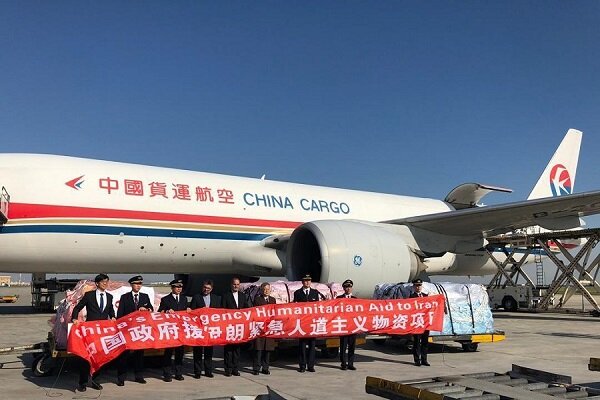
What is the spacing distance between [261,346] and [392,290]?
343cm

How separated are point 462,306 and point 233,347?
4.33 m

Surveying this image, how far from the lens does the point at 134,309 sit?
7535mm

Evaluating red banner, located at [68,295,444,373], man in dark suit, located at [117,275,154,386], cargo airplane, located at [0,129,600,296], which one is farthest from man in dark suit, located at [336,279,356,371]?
cargo airplane, located at [0,129,600,296]

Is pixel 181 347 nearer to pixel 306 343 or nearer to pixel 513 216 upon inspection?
pixel 306 343

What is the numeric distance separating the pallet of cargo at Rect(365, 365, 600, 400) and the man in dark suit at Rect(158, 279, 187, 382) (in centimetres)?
271

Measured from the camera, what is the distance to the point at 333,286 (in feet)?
32.8

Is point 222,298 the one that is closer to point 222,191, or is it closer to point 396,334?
point 396,334

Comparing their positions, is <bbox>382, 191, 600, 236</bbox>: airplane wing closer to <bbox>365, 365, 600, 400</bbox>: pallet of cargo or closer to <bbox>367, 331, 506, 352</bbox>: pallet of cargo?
<bbox>367, 331, 506, 352</bbox>: pallet of cargo

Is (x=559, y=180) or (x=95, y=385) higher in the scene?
(x=559, y=180)

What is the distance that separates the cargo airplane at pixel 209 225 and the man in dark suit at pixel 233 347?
12.1ft

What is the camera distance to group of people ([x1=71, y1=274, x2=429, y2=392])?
7.14m

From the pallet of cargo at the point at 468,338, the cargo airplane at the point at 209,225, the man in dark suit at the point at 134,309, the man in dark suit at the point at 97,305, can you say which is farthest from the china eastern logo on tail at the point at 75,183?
the pallet of cargo at the point at 468,338

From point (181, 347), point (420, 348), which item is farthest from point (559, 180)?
point (181, 347)

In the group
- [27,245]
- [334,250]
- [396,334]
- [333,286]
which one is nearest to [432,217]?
[334,250]
